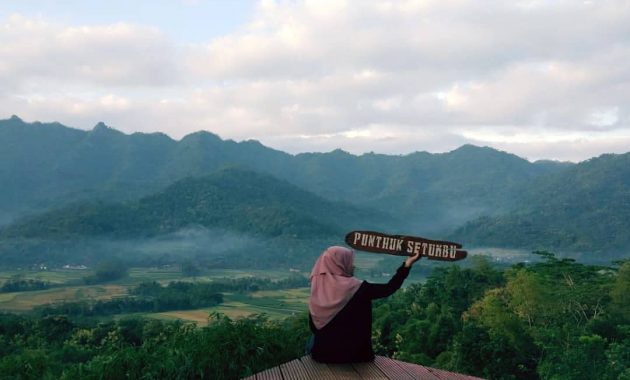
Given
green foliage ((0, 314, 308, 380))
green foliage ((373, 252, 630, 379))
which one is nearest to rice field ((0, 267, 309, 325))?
green foliage ((373, 252, 630, 379))

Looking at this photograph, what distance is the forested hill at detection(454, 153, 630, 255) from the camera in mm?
87500

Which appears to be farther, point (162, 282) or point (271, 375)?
point (162, 282)

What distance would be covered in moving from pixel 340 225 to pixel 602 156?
53.5 metres

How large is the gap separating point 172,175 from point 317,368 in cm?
16756

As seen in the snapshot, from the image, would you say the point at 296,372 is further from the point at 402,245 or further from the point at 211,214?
the point at 211,214

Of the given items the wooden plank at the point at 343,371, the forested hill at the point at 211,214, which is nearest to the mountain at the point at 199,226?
the forested hill at the point at 211,214

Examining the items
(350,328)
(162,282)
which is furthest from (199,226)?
(350,328)

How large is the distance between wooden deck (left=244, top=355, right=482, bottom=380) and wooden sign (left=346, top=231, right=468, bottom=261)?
81cm

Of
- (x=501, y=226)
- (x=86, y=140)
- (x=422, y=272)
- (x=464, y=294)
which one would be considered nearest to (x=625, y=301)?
(x=464, y=294)

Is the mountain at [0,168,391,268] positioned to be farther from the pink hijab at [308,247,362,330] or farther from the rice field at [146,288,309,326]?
the pink hijab at [308,247,362,330]

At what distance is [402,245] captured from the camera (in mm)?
4520

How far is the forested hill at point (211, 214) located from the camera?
4119 inches

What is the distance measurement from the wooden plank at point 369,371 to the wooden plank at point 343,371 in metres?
0.04

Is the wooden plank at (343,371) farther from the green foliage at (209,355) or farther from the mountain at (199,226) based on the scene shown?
the mountain at (199,226)
